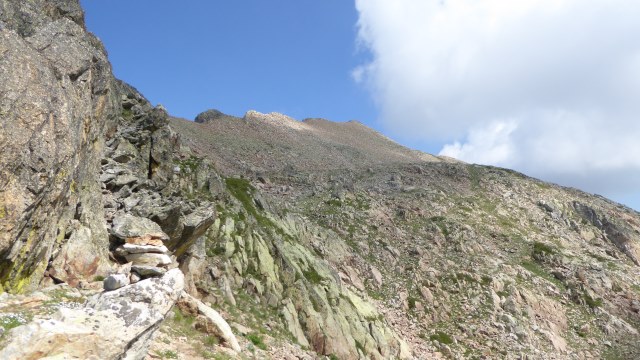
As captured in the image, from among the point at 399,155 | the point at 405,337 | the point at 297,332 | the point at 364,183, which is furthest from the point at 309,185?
the point at 399,155

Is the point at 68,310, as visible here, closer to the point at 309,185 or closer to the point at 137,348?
the point at 137,348

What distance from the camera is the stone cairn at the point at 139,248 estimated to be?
13952 mm

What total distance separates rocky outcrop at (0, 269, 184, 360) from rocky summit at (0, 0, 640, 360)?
0.13ft

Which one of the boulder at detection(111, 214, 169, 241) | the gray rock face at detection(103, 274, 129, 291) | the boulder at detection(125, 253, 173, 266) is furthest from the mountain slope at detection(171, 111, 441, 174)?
the gray rock face at detection(103, 274, 129, 291)

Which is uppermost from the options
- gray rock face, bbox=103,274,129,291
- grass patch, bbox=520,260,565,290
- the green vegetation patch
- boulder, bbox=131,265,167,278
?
grass patch, bbox=520,260,565,290

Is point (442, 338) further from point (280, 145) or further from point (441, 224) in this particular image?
point (280, 145)

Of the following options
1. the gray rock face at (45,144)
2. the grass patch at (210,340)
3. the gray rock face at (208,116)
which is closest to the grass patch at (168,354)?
the grass patch at (210,340)

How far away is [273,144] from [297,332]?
234 feet

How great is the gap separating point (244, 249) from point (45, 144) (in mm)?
18986

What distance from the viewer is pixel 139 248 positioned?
51.9 ft

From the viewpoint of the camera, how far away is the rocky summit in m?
10.7

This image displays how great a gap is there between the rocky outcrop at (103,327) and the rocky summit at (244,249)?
38 mm

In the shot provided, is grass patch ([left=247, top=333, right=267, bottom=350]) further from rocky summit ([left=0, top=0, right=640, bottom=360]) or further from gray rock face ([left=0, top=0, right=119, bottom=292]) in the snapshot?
gray rock face ([left=0, top=0, right=119, bottom=292])

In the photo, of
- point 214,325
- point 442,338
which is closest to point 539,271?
point 442,338
